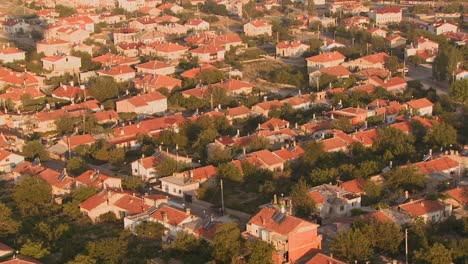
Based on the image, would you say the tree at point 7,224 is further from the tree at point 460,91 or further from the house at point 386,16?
the house at point 386,16

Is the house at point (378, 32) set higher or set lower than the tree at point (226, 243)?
lower

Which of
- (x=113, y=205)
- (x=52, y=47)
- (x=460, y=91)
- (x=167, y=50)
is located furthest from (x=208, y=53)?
(x=113, y=205)

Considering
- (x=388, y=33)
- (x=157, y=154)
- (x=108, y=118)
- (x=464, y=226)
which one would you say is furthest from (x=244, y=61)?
(x=464, y=226)

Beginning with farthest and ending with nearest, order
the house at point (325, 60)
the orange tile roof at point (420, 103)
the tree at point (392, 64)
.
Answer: the house at point (325, 60)
the tree at point (392, 64)
the orange tile roof at point (420, 103)

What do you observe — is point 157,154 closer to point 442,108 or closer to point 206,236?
point 206,236

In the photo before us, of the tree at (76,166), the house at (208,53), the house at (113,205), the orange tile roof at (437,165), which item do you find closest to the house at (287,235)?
the house at (113,205)

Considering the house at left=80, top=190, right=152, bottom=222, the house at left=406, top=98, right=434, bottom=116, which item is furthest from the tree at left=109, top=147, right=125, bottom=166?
the house at left=406, top=98, right=434, bottom=116

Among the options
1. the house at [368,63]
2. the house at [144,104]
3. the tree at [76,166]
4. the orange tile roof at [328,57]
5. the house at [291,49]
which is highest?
the tree at [76,166]
